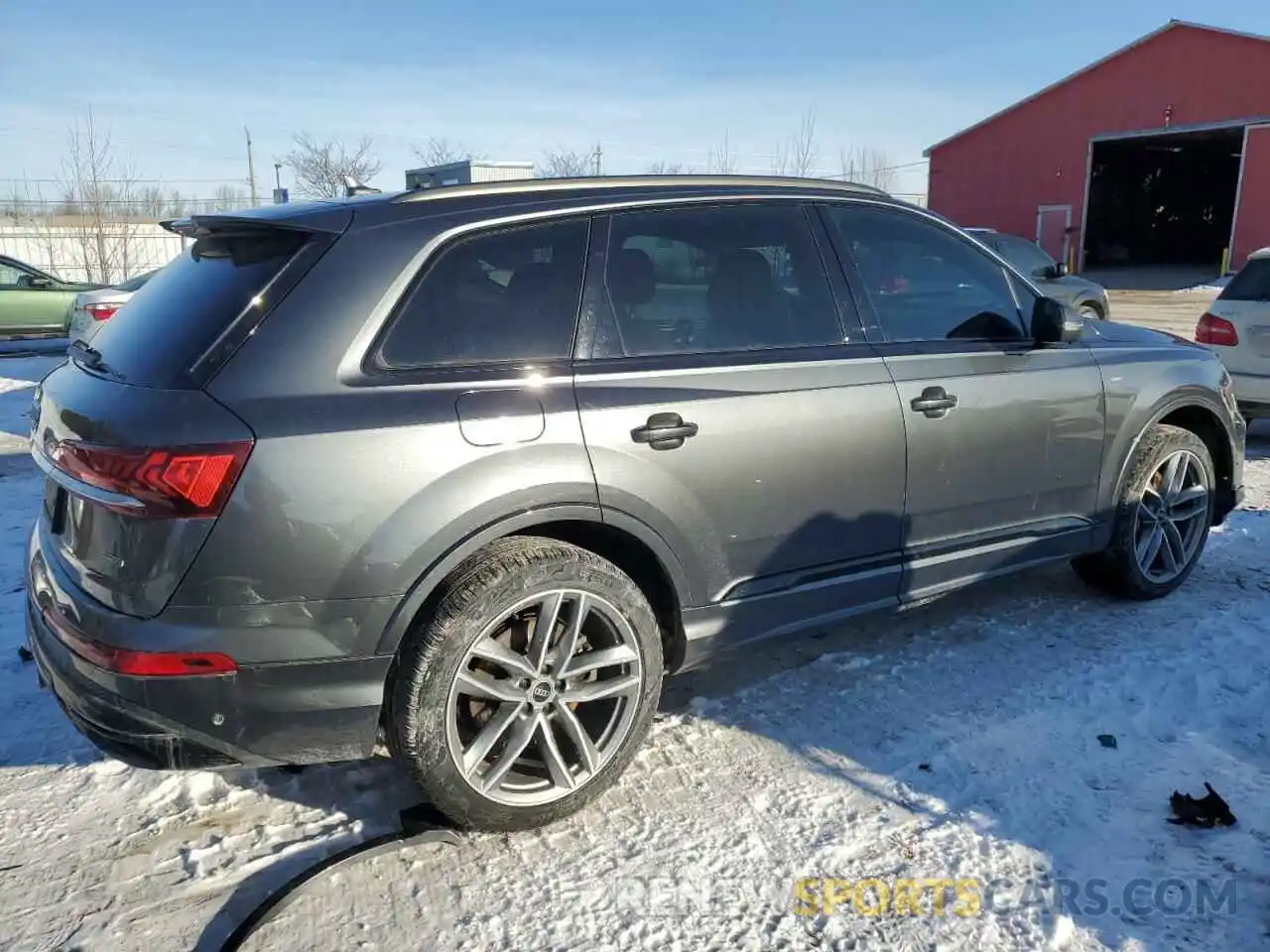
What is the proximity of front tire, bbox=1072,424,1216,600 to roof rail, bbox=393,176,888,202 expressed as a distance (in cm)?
180

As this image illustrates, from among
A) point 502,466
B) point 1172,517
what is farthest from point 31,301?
point 1172,517

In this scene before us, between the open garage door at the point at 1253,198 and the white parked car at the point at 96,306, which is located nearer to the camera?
the white parked car at the point at 96,306

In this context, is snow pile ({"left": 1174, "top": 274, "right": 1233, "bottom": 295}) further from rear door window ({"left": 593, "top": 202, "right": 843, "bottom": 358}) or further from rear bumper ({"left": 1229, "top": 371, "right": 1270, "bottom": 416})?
rear door window ({"left": 593, "top": 202, "right": 843, "bottom": 358})

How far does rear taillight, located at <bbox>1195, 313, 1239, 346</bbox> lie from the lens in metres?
7.54

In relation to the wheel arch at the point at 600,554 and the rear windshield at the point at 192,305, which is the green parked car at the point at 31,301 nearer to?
the rear windshield at the point at 192,305

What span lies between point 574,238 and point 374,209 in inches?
24.3

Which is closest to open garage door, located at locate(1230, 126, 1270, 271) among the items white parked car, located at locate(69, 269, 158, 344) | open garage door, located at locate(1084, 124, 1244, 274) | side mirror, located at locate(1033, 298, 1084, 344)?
open garage door, located at locate(1084, 124, 1244, 274)

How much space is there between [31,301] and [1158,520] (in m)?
16.8

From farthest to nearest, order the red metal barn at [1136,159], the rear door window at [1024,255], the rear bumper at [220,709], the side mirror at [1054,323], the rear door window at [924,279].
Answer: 1. the red metal barn at [1136,159]
2. the rear door window at [1024,255]
3. the side mirror at [1054,323]
4. the rear door window at [924,279]
5. the rear bumper at [220,709]

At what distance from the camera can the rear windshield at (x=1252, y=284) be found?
24.6 ft

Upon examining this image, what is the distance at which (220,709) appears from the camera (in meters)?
2.49

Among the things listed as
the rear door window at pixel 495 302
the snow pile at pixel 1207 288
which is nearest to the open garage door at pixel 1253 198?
the snow pile at pixel 1207 288

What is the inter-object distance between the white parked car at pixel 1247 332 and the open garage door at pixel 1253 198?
23.1m

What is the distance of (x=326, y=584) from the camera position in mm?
2498
